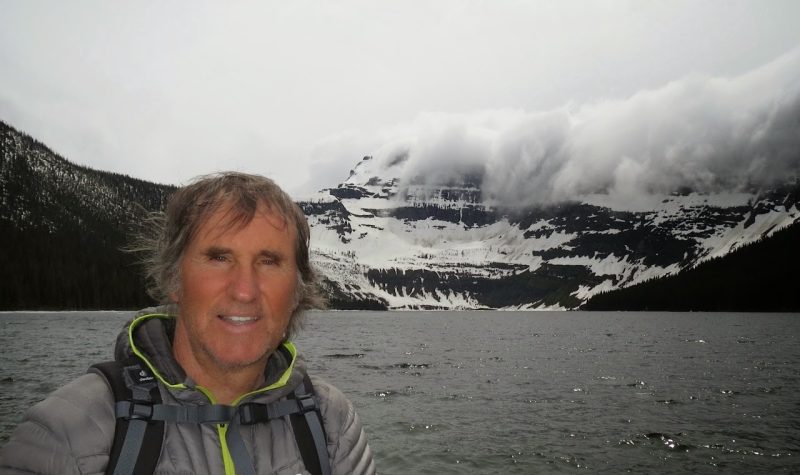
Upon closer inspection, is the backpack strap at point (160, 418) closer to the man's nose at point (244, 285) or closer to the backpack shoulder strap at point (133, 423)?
the backpack shoulder strap at point (133, 423)

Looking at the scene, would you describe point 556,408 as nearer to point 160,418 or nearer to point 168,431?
point 168,431

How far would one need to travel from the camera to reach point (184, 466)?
3576mm

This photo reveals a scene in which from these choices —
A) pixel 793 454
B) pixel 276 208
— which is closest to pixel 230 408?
pixel 276 208

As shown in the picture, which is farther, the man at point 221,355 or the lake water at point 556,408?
the lake water at point 556,408

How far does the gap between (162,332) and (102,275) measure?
619 ft

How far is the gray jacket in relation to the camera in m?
3.09

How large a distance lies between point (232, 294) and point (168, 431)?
3.26ft

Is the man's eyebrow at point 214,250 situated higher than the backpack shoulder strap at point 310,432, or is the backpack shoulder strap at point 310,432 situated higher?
the man's eyebrow at point 214,250

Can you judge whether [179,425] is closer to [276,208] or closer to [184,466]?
[184,466]

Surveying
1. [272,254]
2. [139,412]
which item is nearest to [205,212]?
[272,254]

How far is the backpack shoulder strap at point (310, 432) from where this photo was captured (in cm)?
392

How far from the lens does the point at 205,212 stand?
4.17 metres

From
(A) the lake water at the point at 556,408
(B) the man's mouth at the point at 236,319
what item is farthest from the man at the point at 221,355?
(A) the lake water at the point at 556,408

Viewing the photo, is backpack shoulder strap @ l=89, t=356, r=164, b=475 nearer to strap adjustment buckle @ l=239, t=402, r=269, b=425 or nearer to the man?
the man
